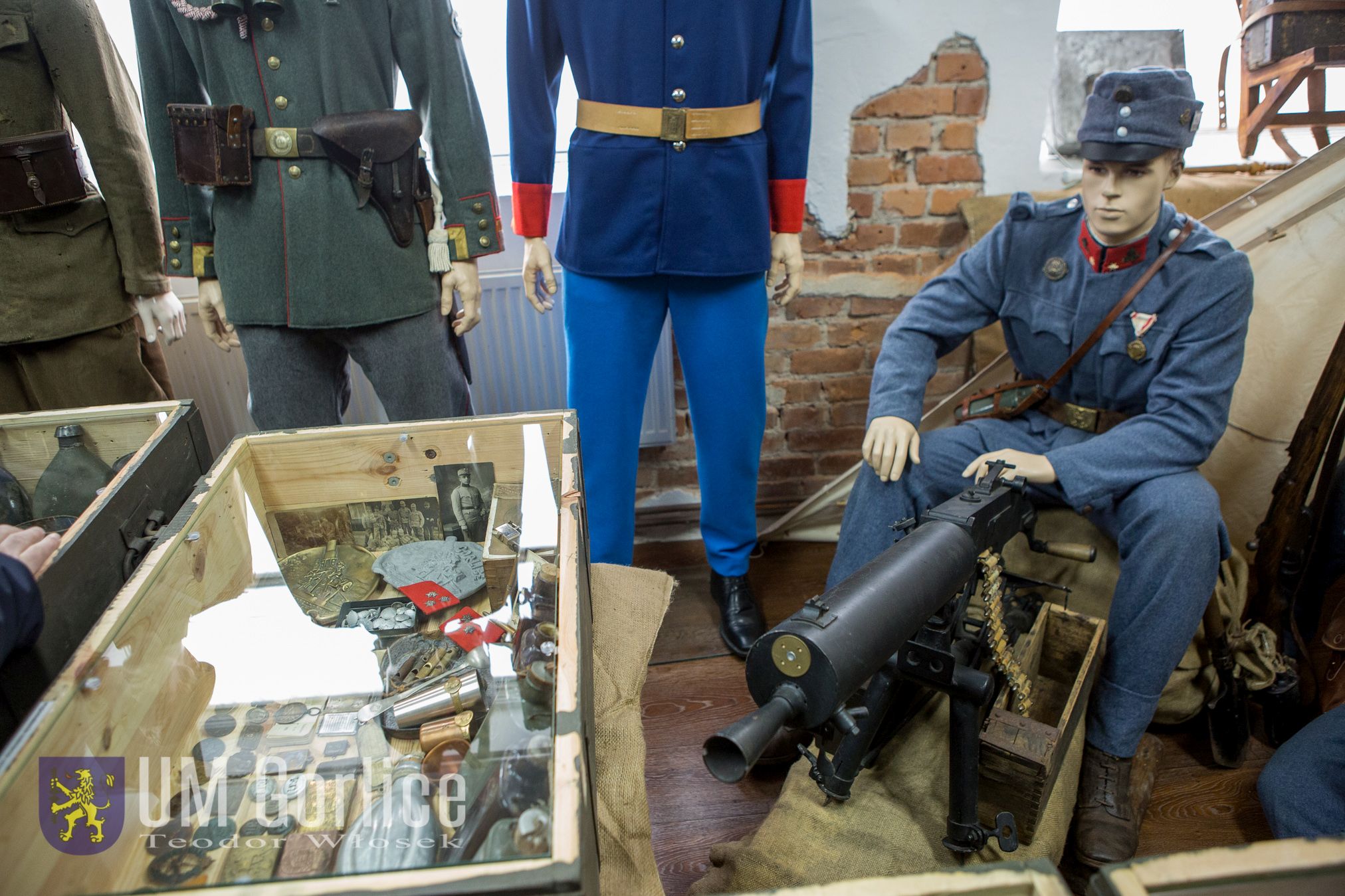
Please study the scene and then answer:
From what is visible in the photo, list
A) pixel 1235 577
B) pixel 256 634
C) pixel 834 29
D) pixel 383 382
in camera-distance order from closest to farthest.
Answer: pixel 256 634 < pixel 383 382 < pixel 1235 577 < pixel 834 29

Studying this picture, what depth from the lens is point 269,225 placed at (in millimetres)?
1570

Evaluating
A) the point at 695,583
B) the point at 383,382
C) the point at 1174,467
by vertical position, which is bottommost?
the point at 695,583

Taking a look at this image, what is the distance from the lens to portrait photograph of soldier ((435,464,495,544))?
1.28m

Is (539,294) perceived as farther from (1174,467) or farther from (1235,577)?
(1235,577)

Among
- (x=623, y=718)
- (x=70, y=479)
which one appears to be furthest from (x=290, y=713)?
(x=70, y=479)

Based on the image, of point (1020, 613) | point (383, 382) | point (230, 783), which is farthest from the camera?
point (383, 382)

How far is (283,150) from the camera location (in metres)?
1.54

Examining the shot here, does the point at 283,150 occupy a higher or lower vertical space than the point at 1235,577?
higher

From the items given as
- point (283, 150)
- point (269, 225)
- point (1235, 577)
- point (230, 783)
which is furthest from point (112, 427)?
point (1235, 577)

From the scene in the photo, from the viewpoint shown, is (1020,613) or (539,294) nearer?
(1020,613)

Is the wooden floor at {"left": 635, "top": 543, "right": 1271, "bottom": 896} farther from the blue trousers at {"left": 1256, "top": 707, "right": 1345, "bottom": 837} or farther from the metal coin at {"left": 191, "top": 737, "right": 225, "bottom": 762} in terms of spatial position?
the metal coin at {"left": 191, "top": 737, "right": 225, "bottom": 762}

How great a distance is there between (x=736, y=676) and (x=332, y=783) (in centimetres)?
121

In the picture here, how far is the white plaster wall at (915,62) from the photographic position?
2168mm
